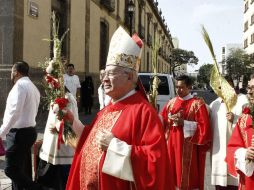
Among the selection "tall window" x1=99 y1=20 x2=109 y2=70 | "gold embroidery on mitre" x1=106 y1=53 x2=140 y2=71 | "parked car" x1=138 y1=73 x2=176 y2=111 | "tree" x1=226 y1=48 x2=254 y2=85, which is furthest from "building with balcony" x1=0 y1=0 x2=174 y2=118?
"tree" x1=226 y1=48 x2=254 y2=85

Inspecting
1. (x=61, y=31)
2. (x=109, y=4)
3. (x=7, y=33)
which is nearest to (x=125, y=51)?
(x=7, y=33)

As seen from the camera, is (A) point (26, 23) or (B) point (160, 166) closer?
(B) point (160, 166)

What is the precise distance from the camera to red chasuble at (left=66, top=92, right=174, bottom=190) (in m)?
2.96

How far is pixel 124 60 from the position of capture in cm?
334

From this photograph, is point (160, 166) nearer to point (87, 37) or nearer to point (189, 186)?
point (189, 186)

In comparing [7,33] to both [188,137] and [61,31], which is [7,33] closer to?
[61,31]

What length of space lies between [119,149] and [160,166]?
0.98 ft

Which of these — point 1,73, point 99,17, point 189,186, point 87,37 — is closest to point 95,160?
point 189,186

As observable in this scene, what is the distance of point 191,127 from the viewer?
18.5 feet

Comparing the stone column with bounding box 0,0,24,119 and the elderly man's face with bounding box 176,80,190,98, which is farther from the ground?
the stone column with bounding box 0,0,24,119

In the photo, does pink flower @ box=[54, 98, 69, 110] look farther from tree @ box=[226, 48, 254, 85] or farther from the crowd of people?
tree @ box=[226, 48, 254, 85]

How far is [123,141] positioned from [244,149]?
3.77 ft

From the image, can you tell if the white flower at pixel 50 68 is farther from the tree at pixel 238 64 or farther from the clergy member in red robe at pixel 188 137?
the tree at pixel 238 64

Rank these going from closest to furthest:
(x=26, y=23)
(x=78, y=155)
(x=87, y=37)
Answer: (x=78, y=155) → (x=26, y=23) → (x=87, y=37)
